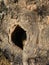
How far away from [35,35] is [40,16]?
260 millimetres

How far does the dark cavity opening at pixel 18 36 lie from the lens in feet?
15.2

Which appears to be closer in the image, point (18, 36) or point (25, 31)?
point (25, 31)

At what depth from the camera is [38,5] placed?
4391 mm

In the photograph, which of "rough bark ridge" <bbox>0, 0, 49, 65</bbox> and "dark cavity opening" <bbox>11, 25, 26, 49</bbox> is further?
"dark cavity opening" <bbox>11, 25, 26, 49</bbox>

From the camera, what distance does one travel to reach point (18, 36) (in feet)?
15.6

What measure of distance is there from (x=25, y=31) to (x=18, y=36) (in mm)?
218

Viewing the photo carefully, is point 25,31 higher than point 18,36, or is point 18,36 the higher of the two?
point 25,31

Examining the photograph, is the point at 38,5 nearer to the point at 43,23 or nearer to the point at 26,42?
the point at 43,23

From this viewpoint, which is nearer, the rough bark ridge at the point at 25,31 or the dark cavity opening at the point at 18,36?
the rough bark ridge at the point at 25,31

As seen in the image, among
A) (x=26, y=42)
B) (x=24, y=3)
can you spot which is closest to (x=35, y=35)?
(x=26, y=42)

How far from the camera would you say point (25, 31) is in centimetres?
457

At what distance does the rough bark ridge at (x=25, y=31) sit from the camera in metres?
4.41

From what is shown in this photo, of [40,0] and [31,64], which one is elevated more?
[40,0]

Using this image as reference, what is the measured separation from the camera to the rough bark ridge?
14.5ft
